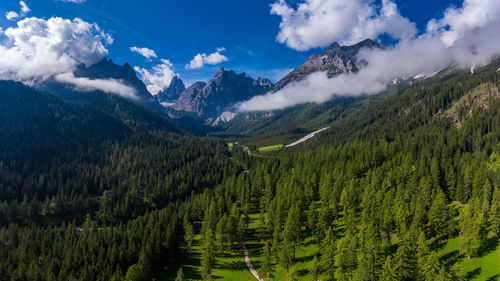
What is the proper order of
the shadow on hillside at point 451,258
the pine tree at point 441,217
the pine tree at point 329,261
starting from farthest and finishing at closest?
the pine tree at point 441,217 → the pine tree at point 329,261 → the shadow on hillside at point 451,258

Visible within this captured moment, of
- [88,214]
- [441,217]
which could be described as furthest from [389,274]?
[88,214]

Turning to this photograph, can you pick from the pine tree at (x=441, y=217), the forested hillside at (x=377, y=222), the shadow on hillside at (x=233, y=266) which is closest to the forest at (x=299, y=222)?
the pine tree at (x=441, y=217)

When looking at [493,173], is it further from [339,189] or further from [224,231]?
[224,231]

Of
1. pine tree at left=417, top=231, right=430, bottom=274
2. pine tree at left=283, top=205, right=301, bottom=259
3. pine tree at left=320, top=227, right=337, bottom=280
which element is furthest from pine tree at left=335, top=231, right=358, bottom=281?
pine tree at left=283, top=205, right=301, bottom=259

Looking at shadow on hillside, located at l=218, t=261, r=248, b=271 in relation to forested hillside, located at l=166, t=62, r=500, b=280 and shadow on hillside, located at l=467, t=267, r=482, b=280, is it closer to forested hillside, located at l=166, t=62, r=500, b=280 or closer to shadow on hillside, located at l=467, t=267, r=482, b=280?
forested hillside, located at l=166, t=62, r=500, b=280

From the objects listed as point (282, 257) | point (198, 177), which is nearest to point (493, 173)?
point (282, 257)

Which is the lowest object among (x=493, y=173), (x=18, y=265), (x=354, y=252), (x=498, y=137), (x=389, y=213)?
(x=18, y=265)

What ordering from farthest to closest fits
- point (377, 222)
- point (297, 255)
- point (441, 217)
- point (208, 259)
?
point (297, 255) → point (377, 222) → point (208, 259) → point (441, 217)

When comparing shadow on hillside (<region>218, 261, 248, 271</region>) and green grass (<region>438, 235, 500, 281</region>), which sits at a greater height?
green grass (<region>438, 235, 500, 281</region>)

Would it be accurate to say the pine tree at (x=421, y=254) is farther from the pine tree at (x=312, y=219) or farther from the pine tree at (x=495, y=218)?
the pine tree at (x=312, y=219)

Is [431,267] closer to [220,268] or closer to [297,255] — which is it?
[297,255]

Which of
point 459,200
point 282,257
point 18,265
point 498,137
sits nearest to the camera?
point 282,257
